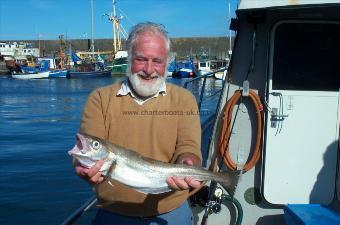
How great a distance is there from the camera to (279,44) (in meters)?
5.38

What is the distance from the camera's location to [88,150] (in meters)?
3.05

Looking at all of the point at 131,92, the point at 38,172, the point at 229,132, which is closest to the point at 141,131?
the point at 131,92

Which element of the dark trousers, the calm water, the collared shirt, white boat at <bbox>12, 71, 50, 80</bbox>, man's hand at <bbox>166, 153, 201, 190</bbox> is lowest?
the calm water

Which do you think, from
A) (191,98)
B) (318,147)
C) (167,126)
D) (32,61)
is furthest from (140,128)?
(32,61)

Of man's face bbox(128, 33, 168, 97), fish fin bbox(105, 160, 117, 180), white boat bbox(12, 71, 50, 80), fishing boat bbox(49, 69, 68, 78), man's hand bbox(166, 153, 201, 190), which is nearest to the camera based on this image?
fish fin bbox(105, 160, 117, 180)

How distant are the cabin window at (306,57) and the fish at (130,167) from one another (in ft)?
7.46

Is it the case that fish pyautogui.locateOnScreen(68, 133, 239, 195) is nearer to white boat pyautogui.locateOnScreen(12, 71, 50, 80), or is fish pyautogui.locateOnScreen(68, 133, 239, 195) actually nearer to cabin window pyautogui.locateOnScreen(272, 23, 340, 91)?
cabin window pyautogui.locateOnScreen(272, 23, 340, 91)

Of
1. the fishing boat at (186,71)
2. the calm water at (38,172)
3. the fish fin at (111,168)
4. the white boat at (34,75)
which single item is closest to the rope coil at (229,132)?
the fish fin at (111,168)

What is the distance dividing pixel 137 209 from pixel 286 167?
241cm

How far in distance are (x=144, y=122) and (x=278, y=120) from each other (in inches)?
88.7

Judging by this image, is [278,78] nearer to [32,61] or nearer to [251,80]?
[251,80]

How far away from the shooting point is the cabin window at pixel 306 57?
17.4 feet

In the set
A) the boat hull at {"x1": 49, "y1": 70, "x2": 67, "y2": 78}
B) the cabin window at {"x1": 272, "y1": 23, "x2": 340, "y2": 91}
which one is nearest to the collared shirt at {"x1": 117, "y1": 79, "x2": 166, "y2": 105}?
the cabin window at {"x1": 272, "y1": 23, "x2": 340, "y2": 91}

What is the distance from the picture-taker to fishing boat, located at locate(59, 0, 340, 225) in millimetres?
5312
